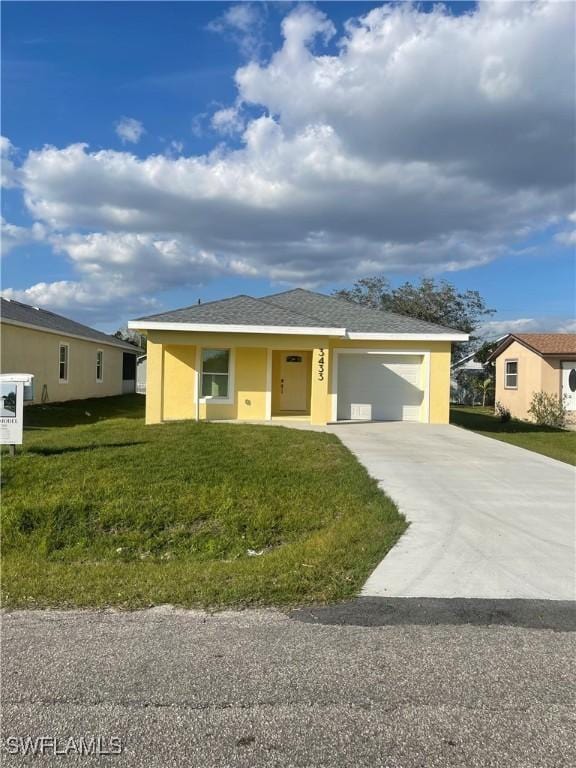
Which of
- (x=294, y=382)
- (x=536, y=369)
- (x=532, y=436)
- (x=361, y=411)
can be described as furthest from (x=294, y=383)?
(x=536, y=369)

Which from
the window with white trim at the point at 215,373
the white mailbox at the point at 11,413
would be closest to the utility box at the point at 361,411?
the window with white trim at the point at 215,373

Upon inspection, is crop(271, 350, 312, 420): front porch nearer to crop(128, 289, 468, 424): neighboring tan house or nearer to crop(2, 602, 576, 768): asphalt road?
crop(128, 289, 468, 424): neighboring tan house

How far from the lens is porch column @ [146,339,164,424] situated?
1524 cm

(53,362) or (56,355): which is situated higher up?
(56,355)

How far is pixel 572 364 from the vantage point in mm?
22969

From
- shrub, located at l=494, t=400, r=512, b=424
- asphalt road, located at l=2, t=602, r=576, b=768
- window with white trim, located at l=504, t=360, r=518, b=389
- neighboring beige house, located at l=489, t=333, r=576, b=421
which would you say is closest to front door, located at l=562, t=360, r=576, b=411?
neighboring beige house, located at l=489, t=333, r=576, b=421

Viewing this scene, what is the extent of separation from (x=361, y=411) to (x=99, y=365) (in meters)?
16.4

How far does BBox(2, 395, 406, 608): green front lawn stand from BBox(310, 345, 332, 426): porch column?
163 inches

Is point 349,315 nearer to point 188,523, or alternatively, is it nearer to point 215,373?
point 215,373

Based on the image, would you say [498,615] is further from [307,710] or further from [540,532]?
[540,532]

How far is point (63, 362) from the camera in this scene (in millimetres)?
24594

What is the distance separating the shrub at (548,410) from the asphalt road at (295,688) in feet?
62.9

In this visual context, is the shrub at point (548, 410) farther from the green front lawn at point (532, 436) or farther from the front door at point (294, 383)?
the front door at point (294, 383)

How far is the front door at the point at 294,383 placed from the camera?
18578 mm
